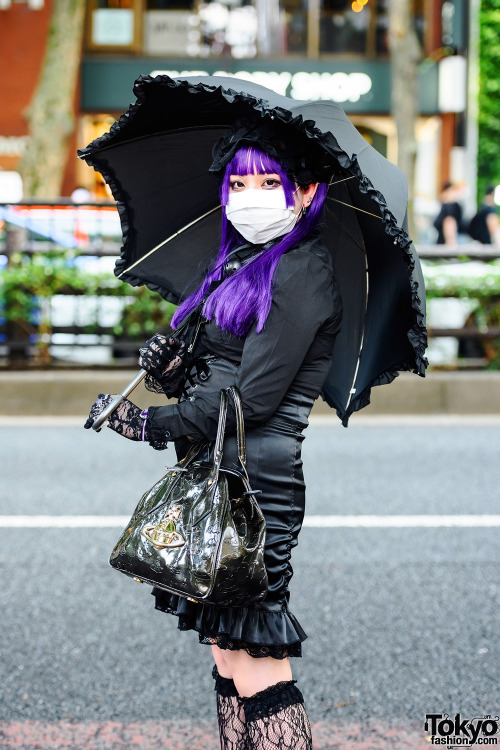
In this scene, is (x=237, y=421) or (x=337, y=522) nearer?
(x=237, y=421)

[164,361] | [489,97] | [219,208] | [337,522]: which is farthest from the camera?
[489,97]

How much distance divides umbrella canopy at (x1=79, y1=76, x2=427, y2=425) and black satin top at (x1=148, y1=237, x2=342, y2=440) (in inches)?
Result: 8.7

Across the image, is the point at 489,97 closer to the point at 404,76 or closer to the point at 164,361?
the point at 404,76

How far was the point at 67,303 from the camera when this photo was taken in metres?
9.77

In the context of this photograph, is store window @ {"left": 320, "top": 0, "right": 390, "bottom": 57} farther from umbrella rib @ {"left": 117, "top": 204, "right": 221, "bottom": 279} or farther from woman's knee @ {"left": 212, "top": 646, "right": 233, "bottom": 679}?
woman's knee @ {"left": 212, "top": 646, "right": 233, "bottom": 679}

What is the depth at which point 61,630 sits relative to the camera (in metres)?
4.18

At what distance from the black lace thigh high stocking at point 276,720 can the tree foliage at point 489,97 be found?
67.2 ft

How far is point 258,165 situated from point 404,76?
13.4 metres

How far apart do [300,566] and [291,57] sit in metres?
18.6

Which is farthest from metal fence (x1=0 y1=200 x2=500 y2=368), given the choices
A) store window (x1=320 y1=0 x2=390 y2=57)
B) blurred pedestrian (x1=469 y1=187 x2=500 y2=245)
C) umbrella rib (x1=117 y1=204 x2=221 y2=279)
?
store window (x1=320 y1=0 x2=390 y2=57)

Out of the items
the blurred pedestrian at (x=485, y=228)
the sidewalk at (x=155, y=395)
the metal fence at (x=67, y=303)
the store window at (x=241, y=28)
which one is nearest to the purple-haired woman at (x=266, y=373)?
the sidewalk at (x=155, y=395)

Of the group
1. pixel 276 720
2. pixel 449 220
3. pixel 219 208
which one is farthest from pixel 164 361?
pixel 449 220

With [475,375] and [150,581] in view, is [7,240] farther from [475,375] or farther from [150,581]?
[150,581]

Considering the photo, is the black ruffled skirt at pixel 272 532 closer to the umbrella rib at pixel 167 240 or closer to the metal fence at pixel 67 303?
the umbrella rib at pixel 167 240
